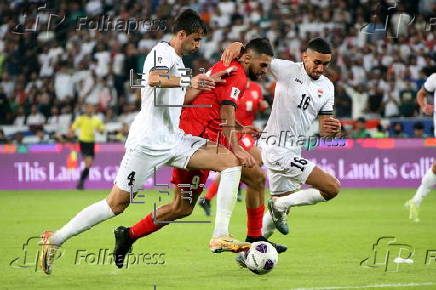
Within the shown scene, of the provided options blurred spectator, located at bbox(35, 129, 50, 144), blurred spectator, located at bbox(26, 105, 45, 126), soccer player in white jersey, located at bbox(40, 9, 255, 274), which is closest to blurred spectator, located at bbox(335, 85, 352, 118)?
blurred spectator, located at bbox(35, 129, 50, 144)

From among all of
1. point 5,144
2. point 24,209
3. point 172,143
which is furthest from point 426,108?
point 5,144

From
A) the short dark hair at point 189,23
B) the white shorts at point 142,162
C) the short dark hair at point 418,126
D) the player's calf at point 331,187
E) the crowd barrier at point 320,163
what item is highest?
the short dark hair at point 189,23

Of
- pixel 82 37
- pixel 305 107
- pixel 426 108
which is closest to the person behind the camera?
pixel 305 107

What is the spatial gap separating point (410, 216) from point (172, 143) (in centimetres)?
653

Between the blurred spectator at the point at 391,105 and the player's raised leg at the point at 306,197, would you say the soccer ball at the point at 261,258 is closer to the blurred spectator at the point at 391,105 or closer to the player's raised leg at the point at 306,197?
the player's raised leg at the point at 306,197

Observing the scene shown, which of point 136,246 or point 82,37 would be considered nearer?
point 136,246

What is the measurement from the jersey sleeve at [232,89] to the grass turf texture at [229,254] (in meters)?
1.59

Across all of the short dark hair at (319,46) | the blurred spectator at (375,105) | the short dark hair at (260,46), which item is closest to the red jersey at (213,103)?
the short dark hair at (260,46)

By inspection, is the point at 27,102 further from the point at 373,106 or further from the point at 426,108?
the point at 426,108

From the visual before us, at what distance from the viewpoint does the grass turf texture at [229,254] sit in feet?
26.2

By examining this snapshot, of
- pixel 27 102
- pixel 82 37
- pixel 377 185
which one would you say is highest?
pixel 82 37

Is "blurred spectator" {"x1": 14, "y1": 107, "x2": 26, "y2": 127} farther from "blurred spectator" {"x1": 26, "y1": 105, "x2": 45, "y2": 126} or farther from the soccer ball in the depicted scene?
the soccer ball

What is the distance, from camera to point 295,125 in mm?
10000

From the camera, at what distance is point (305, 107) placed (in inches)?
394
